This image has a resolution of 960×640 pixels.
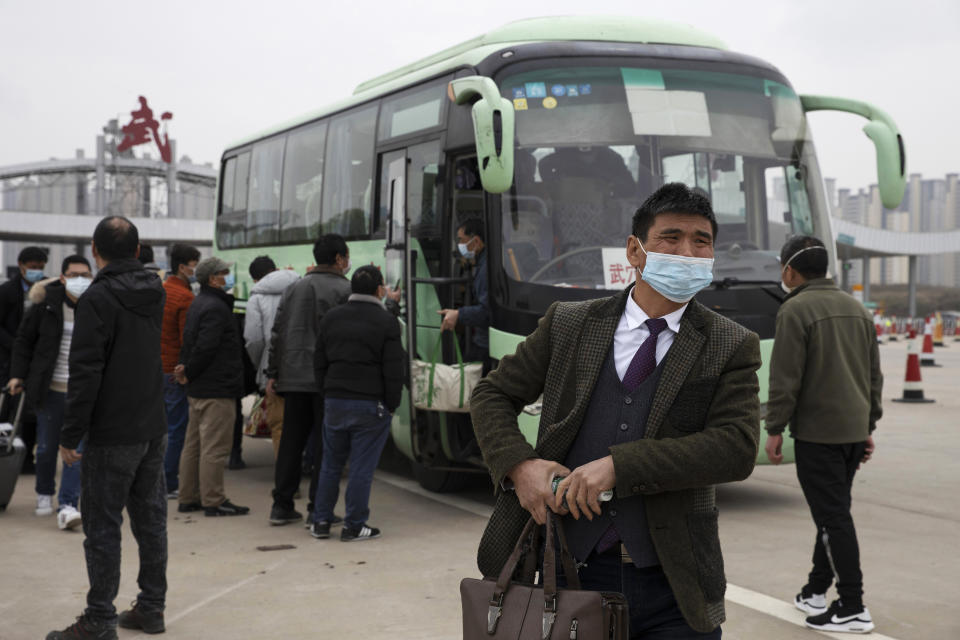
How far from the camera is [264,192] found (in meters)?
13.4

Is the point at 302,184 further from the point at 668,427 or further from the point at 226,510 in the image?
the point at 668,427

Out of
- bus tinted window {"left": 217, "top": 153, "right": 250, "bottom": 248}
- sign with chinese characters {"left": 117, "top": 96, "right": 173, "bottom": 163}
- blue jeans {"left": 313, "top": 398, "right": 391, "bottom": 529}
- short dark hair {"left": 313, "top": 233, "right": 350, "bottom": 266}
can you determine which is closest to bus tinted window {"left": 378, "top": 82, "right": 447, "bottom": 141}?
short dark hair {"left": 313, "top": 233, "right": 350, "bottom": 266}

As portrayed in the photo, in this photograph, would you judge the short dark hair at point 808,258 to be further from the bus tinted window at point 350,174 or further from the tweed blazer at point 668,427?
the bus tinted window at point 350,174

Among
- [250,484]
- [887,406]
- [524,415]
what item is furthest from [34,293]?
[887,406]

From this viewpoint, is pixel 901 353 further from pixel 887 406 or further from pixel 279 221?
pixel 279 221

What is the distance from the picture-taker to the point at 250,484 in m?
9.78

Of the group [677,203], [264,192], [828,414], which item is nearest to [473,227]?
[828,414]

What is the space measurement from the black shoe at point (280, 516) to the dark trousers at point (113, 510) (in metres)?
2.62

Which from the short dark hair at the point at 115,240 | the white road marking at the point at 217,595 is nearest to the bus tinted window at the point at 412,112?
the white road marking at the point at 217,595

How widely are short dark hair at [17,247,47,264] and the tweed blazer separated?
718cm

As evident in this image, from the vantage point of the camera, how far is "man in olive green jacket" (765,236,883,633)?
5250 mm

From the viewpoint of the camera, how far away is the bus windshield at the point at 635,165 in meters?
8.02

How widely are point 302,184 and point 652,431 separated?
980cm

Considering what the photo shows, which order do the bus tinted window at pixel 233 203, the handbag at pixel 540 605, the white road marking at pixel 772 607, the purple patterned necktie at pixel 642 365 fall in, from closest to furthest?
the handbag at pixel 540 605
the purple patterned necktie at pixel 642 365
the white road marking at pixel 772 607
the bus tinted window at pixel 233 203
